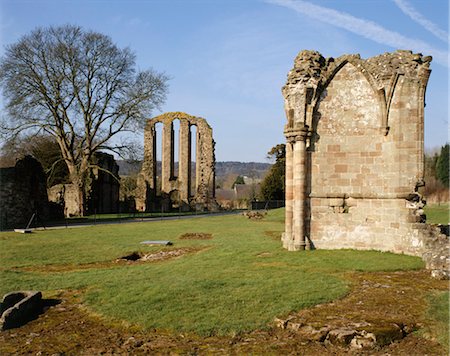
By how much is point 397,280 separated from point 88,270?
712cm

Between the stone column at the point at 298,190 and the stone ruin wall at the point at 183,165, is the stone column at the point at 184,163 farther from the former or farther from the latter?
the stone column at the point at 298,190

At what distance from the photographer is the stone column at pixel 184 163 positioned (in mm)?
47500

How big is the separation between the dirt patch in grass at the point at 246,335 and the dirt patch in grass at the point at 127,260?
3756 mm

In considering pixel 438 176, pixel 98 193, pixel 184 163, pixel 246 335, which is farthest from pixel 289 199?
pixel 438 176

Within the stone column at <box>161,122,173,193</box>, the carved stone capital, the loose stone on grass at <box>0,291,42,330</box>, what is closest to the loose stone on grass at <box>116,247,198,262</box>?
the carved stone capital

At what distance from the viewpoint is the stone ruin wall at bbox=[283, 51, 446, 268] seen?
11.4 m

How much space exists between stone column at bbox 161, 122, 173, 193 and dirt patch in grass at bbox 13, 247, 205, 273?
3478 cm

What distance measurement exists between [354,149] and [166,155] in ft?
123

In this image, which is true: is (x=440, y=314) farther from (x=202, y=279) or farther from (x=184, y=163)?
(x=184, y=163)

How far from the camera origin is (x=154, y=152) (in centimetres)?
Result: 4816

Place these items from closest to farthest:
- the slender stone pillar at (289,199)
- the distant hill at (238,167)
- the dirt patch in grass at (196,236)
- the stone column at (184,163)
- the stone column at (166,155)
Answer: the slender stone pillar at (289,199)
the dirt patch in grass at (196,236)
the stone column at (184,163)
the stone column at (166,155)
the distant hill at (238,167)

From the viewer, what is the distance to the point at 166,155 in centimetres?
4809

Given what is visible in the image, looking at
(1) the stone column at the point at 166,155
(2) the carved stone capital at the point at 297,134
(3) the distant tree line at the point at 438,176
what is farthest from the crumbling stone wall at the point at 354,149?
(1) the stone column at the point at 166,155

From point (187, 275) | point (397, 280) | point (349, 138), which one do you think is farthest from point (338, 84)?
point (187, 275)
